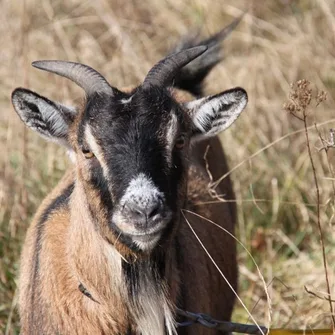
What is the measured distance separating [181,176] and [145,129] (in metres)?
0.38

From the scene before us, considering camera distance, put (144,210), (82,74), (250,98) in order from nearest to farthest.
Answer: (144,210)
(82,74)
(250,98)

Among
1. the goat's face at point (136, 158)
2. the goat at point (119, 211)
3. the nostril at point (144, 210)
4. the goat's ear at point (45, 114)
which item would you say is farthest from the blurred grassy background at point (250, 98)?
the nostril at point (144, 210)

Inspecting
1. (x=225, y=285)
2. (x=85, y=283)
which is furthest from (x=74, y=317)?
(x=225, y=285)

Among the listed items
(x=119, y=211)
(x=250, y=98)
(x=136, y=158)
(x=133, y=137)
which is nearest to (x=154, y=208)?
(x=119, y=211)

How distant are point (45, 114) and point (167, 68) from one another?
0.74 metres

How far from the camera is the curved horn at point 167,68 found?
541cm

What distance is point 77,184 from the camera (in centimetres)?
550

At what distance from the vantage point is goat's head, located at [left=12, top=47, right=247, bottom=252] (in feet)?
16.0

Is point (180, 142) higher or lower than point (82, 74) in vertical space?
lower

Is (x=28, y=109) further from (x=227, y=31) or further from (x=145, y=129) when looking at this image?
(x=227, y=31)

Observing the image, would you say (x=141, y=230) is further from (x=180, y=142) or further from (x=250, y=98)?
(x=250, y=98)

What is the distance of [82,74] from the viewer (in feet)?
18.0

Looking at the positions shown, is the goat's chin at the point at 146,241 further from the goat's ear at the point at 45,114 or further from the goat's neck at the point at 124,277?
the goat's ear at the point at 45,114

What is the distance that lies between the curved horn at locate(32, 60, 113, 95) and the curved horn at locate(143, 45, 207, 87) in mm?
237
